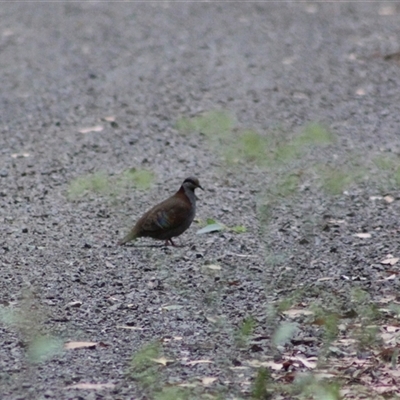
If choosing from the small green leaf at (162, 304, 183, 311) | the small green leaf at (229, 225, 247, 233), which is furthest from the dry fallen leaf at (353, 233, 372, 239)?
the small green leaf at (162, 304, 183, 311)

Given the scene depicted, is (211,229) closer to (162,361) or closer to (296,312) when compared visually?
(296,312)

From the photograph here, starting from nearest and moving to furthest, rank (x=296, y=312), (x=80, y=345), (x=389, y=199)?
1. (x=80, y=345)
2. (x=296, y=312)
3. (x=389, y=199)

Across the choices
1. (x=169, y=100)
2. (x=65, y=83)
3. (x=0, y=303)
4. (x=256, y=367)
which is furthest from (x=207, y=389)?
(x=65, y=83)

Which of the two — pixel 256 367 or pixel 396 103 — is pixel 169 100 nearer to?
pixel 396 103

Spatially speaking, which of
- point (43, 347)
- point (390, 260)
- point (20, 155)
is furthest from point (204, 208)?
point (43, 347)

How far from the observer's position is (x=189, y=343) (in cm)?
509

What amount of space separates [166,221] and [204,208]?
4.01 ft

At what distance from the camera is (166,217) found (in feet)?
22.0

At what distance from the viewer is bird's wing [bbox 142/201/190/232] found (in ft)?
22.0

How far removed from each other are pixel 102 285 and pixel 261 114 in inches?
194

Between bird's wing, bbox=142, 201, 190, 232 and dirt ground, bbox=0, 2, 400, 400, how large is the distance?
171 millimetres

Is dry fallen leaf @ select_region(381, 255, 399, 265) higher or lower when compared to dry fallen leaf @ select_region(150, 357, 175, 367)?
lower

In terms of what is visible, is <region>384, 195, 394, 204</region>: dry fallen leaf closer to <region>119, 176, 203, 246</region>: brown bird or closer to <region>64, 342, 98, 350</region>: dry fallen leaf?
<region>119, 176, 203, 246</region>: brown bird

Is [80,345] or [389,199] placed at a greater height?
[80,345]
